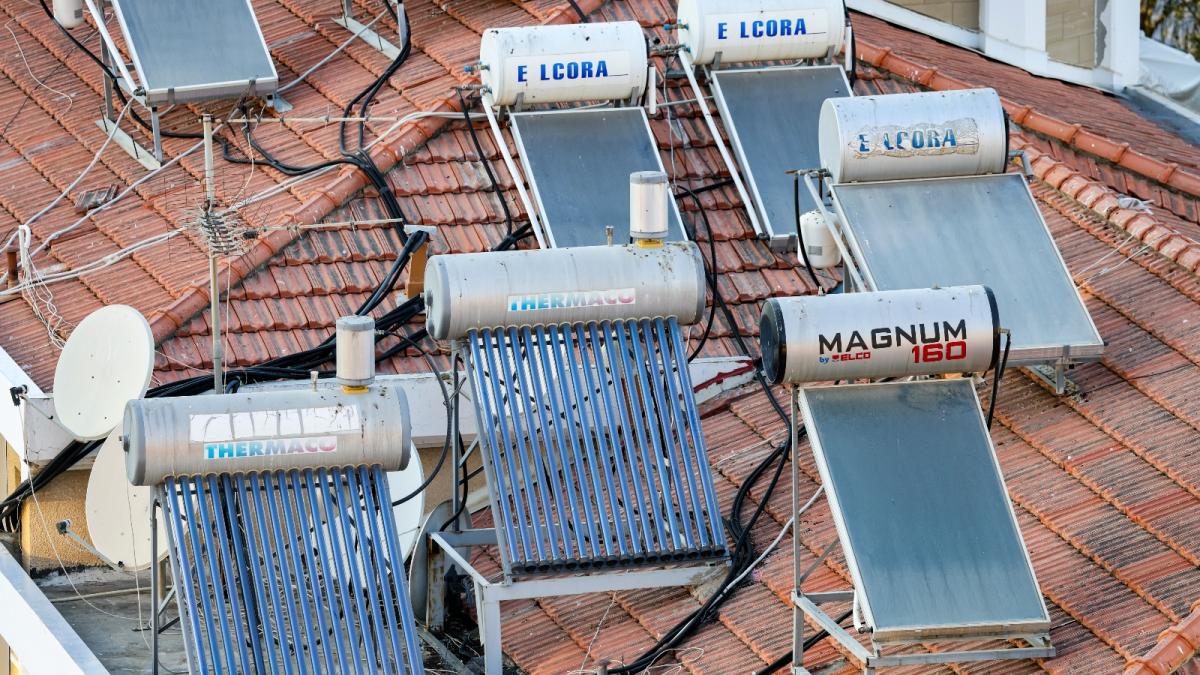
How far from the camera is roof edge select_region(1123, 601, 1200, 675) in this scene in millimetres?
10422

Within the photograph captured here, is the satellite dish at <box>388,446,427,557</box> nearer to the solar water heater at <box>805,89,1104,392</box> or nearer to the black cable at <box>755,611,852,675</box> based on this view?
the black cable at <box>755,611,852,675</box>

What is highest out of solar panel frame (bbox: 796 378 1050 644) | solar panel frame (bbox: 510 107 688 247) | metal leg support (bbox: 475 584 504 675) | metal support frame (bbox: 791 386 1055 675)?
solar panel frame (bbox: 510 107 688 247)

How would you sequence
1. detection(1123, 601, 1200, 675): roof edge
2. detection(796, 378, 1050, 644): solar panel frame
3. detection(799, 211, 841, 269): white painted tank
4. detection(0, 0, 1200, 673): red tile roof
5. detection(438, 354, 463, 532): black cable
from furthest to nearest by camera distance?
1. detection(799, 211, 841, 269): white painted tank
2. detection(438, 354, 463, 532): black cable
3. detection(0, 0, 1200, 673): red tile roof
4. detection(796, 378, 1050, 644): solar panel frame
5. detection(1123, 601, 1200, 675): roof edge

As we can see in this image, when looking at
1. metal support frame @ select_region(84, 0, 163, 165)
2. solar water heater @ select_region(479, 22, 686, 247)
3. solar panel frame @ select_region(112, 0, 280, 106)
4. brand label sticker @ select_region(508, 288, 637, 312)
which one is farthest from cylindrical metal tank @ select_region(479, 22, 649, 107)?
brand label sticker @ select_region(508, 288, 637, 312)

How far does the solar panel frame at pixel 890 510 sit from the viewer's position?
10.8 meters

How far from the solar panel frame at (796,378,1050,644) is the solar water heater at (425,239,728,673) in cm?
114

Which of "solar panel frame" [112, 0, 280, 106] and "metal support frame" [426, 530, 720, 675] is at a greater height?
"solar panel frame" [112, 0, 280, 106]

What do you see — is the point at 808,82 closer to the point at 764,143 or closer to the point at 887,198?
the point at 764,143

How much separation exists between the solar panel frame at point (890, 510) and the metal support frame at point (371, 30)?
20.5ft

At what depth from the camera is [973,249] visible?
12.9 m

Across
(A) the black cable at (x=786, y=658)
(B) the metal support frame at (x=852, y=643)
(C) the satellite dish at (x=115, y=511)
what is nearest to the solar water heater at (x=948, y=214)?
(B) the metal support frame at (x=852, y=643)

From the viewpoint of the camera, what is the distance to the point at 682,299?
12.6 meters

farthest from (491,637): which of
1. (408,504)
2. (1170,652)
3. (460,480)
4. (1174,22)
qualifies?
(1174,22)

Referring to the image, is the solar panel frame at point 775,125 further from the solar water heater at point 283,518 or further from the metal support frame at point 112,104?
the solar water heater at point 283,518
